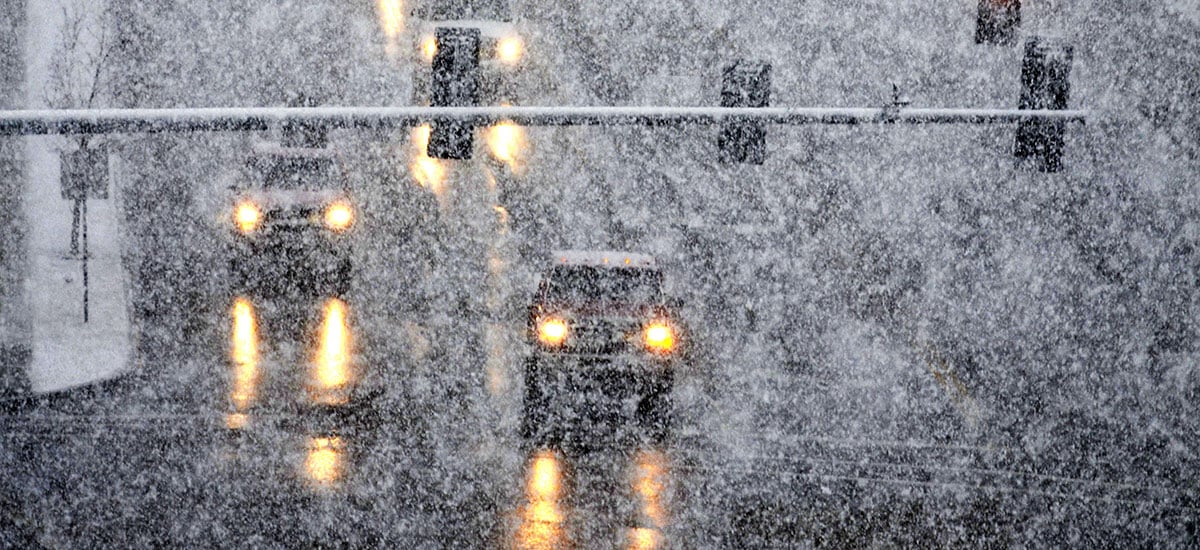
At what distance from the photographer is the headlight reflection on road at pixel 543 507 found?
840cm

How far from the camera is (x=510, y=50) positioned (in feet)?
124

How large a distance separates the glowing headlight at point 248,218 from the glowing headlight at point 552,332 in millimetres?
9038

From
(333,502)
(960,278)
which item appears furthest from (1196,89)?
(333,502)

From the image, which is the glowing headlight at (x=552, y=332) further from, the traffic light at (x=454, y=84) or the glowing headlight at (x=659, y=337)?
the traffic light at (x=454, y=84)

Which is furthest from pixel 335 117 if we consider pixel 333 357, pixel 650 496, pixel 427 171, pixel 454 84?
pixel 427 171

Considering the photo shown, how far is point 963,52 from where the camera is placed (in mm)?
31344

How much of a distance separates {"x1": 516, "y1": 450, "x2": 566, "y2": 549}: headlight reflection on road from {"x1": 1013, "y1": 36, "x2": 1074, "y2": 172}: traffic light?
15.2ft

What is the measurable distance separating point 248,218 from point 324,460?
9061 millimetres

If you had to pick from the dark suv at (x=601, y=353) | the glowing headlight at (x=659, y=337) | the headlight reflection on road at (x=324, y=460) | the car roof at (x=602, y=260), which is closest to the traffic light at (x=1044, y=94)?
the glowing headlight at (x=659, y=337)

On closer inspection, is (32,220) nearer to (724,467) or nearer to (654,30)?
(724,467)

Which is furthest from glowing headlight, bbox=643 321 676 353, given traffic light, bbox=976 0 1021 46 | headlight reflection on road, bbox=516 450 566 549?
traffic light, bbox=976 0 1021 46

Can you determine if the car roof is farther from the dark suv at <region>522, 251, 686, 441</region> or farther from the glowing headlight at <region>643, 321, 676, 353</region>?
the glowing headlight at <region>643, 321, 676, 353</region>

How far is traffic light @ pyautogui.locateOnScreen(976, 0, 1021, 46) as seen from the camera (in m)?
7.91

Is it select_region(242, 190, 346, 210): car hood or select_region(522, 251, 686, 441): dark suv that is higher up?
select_region(242, 190, 346, 210): car hood
